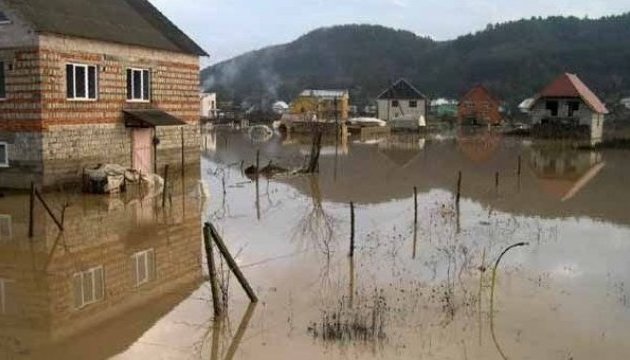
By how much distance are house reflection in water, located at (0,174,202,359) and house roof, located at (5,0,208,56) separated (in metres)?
5.95

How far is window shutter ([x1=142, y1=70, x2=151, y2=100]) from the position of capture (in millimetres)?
27587

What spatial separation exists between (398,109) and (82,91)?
5703 centimetres

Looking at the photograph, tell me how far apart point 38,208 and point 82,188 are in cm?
351

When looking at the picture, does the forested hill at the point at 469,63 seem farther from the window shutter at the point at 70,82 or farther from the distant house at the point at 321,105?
the window shutter at the point at 70,82

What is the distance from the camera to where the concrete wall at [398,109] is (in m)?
77.8

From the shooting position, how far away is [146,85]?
27797 mm

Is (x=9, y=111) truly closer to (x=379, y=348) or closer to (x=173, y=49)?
(x=173, y=49)

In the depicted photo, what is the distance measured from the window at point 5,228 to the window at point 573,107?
48.8m

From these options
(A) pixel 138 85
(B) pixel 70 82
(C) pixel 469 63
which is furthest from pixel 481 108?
(C) pixel 469 63

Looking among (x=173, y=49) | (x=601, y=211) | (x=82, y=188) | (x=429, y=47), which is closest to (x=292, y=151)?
(x=173, y=49)

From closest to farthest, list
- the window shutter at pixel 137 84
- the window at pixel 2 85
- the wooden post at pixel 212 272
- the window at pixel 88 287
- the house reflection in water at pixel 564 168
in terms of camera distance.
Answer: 1. the wooden post at pixel 212 272
2. the window at pixel 88 287
3. the window at pixel 2 85
4. the house reflection in water at pixel 564 168
5. the window shutter at pixel 137 84

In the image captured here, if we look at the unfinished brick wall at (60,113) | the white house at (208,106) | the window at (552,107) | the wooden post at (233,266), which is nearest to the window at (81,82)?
the unfinished brick wall at (60,113)

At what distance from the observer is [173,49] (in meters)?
29.2

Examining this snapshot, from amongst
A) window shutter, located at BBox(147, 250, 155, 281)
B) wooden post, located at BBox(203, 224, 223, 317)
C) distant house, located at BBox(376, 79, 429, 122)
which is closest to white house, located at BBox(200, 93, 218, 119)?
distant house, located at BBox(376, 79, 429, 122)
